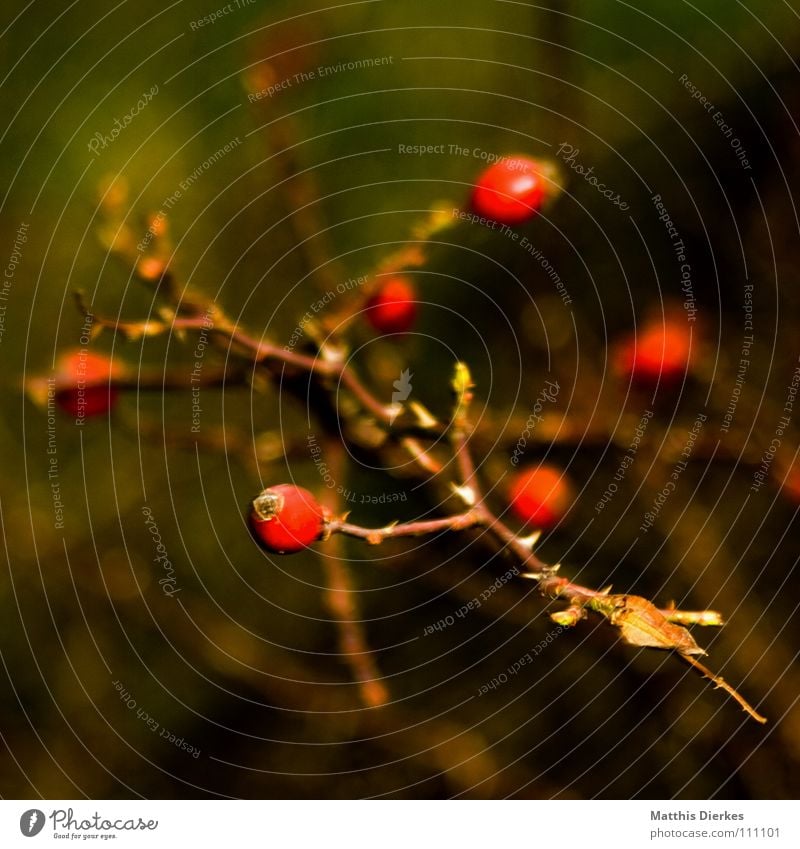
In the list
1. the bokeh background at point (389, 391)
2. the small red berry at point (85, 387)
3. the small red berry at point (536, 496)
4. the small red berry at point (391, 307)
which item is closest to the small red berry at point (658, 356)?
the bokeh background at point (389, 391)

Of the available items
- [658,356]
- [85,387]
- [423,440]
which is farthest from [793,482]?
[85,387]

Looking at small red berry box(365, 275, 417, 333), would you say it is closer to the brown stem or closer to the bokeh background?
the bokeh background

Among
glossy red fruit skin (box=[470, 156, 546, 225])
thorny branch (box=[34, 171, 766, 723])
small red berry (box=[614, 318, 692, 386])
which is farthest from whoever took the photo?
small red berry (box=[614, 318, 692, 386])

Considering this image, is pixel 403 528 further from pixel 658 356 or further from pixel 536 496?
pixel 658 356

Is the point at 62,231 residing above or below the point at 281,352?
above

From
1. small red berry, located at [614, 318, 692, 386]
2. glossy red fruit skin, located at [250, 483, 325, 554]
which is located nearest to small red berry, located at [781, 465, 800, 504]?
small red berry, located at [614, 318, 692, 386]

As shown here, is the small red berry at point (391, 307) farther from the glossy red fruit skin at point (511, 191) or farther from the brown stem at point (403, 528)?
the brown stem at point (403, 528)

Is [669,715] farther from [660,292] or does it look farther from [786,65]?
[786,65]

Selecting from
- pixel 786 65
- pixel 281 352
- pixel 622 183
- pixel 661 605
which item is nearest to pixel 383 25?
pixel 622 183
